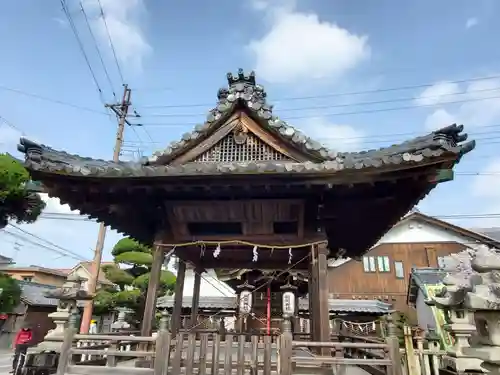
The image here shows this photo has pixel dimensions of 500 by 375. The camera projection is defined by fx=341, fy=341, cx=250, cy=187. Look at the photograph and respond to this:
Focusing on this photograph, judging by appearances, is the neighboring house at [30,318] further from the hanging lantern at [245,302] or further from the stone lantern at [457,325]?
the stone lantern at [457,325]

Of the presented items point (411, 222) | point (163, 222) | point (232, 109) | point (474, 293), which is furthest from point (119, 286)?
point (411, 222)

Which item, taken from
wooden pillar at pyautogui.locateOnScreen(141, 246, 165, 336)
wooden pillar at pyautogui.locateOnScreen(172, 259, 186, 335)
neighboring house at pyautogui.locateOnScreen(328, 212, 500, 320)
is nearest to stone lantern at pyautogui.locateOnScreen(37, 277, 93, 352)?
wooden pillar at pyautogui.locateOnScreen(172, 259, 186, 335)

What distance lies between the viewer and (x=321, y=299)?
6707 millimetres

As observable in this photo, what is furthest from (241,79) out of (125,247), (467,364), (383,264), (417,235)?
(417,235)

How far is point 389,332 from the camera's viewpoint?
576 centimetres

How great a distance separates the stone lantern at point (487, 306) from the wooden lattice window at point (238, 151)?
4460mm

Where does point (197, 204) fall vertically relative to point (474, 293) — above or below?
above

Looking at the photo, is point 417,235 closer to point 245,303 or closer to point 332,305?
point 332,305

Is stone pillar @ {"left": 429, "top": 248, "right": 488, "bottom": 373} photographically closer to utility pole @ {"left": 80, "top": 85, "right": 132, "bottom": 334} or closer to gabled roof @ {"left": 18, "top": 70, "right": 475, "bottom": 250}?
gabled roof @ {"left": 18, "top": 70, "right": 475, "bottom": 250}

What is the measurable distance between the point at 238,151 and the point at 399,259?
2650 centimetres

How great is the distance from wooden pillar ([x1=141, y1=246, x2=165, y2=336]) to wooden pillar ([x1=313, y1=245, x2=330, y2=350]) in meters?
3.40

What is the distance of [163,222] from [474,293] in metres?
6.06

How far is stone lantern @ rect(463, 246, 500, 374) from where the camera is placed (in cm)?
439

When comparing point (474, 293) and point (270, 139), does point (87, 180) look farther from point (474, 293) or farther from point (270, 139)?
point (474, 293)
